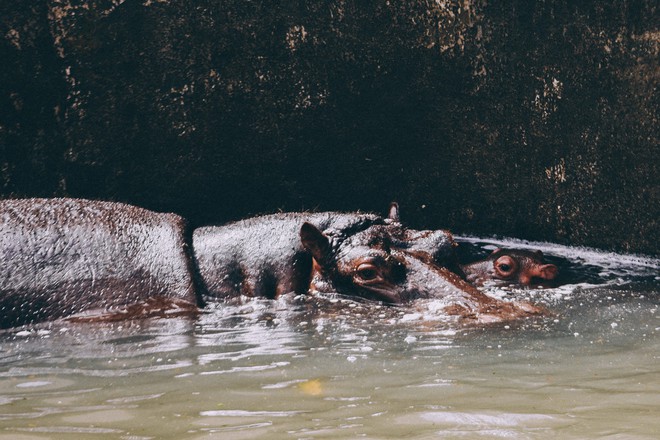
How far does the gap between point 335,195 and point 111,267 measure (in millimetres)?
2324

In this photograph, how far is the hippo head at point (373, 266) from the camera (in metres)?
5.16

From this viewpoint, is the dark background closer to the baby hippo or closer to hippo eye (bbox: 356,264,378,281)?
the baby hippo

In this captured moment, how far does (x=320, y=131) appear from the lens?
6.79 meters

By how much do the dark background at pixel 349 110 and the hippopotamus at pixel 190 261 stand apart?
0.95 metres

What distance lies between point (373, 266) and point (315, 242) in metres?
0.39

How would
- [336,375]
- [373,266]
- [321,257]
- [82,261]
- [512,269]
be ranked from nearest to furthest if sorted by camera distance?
[336,375] → [82,261] → [373,266] → [321,257] → [512,269]

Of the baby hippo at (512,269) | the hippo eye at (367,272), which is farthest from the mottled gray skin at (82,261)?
the baby hippo at (512,269)

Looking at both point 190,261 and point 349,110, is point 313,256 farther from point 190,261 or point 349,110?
point 349,110

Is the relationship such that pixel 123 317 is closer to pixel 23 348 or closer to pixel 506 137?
pixel 23 348

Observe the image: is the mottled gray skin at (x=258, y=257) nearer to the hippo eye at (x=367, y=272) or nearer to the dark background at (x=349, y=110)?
the hippo eye at (x=367, y=272)

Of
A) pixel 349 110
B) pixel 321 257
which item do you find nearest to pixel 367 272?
pixel 321 257

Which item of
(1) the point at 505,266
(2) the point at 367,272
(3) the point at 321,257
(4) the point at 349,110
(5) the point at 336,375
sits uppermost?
(4) the point at 349,110

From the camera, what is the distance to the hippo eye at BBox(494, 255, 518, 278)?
6340mm

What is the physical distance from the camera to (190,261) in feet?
17.6
